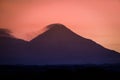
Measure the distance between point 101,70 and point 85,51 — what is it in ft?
0.99

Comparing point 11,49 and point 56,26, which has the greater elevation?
point 56,26

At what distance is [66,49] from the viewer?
2.79 metres

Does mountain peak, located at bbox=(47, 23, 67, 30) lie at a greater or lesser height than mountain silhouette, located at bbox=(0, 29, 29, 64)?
greater

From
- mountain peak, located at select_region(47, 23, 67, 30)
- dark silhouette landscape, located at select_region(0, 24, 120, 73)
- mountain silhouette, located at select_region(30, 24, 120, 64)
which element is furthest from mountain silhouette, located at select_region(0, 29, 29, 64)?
mountain peak, located at select_region(47, 23, 67, 30)

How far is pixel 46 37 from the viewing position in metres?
2.82

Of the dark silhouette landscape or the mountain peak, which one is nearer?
the dark silhouette landscape

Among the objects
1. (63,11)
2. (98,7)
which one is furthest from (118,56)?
(63,11)

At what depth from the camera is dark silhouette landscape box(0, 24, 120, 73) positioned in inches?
107

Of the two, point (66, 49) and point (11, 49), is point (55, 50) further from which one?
point (11, 49)

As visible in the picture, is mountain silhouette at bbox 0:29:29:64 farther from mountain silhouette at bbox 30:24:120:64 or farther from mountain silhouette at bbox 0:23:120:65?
mountain silhouette at bbox 30:24:120:64

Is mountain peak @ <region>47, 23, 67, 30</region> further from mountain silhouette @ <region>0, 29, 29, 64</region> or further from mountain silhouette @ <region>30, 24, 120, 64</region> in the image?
mountain silhouette @ <region>0, 29, 29, 64</region>

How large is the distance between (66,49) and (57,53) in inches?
4.8

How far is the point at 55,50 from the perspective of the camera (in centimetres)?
278

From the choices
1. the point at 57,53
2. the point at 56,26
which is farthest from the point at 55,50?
the point at 56,26
